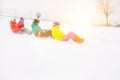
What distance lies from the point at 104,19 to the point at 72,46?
1.66ft

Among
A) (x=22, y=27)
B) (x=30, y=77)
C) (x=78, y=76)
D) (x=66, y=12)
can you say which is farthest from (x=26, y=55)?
(x=66, y=12)

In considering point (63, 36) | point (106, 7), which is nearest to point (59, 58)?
point (63, 36)

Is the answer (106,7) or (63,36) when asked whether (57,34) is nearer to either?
(63,36)

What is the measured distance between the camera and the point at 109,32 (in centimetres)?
174

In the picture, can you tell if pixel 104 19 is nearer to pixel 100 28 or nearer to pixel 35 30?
pixel 100 28

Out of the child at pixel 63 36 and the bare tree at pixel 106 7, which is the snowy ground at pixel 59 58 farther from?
the bare tree at pixel 106 7

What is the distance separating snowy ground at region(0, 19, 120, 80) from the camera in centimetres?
104

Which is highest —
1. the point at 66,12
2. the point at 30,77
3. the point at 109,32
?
the point at 66,12

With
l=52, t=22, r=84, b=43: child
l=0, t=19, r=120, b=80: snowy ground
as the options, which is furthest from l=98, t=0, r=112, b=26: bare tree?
l=52, t=22, r=84, b=43: child

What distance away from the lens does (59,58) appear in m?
1.23

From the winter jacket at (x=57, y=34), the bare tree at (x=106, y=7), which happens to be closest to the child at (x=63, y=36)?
the winter jacket at (x=57, y=34)

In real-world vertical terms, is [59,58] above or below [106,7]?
below

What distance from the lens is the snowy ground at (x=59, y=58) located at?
104cm

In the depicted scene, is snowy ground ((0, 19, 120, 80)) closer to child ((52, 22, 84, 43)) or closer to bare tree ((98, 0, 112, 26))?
child ((52, 22, 84, 43))
